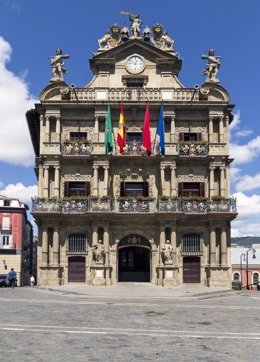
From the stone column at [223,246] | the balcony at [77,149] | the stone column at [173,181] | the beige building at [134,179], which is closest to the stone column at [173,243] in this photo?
the beige building at [134,179]

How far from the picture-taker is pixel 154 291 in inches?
1243

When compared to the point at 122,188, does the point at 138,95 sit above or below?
above

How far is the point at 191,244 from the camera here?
37219mm

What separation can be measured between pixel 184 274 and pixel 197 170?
8292 mm

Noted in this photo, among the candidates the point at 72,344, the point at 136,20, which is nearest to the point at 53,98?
the point at 136,20

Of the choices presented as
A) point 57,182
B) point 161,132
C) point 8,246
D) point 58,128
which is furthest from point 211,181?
point 8,246

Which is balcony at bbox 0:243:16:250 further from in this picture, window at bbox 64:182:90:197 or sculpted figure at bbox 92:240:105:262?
sculpted figure at bbox 92:240:105:262

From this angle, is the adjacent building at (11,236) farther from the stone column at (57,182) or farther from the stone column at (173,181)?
the stone column at (173,181)

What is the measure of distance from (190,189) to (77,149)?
31.3 feet

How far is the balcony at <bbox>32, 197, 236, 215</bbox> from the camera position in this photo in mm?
36312

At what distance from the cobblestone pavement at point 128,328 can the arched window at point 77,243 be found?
8.57m

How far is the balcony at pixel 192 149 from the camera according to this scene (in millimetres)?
37688

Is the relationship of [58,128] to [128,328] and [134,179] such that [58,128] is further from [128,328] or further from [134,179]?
[128,328]

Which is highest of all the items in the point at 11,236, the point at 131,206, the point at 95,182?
the point at 95,182
